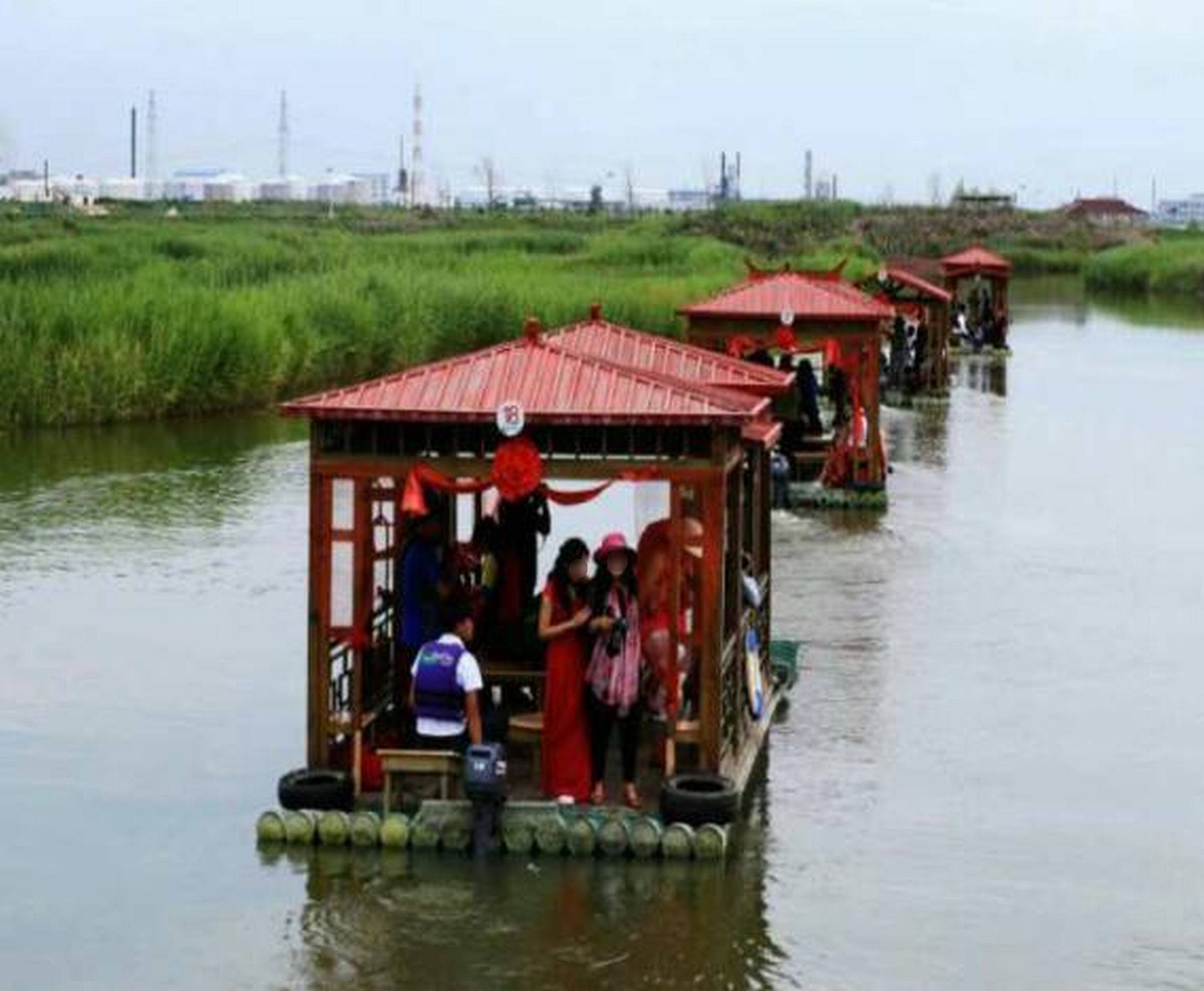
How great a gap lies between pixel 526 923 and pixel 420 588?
97.8 inches

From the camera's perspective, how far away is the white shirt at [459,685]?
38.0 feet

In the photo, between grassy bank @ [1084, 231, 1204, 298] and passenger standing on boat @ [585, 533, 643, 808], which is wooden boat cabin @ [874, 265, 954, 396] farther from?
grassy bank @ [1084, 231, 1204, 298]

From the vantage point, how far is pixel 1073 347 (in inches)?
2109

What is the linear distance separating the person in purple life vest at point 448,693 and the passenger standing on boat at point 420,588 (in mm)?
744

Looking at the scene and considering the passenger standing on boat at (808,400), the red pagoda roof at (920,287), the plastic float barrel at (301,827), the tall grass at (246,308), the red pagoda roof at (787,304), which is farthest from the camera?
the red pagoda roof at (920,287)

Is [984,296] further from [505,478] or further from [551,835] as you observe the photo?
[551,835]

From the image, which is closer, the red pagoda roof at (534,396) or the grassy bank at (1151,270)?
the red pagoda roof at (534,396)

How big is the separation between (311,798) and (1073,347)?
43859 mm

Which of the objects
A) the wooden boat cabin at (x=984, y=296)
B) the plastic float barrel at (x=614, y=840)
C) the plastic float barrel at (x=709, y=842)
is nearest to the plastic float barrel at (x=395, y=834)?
the plastic float barrel at (x=614, y=840)

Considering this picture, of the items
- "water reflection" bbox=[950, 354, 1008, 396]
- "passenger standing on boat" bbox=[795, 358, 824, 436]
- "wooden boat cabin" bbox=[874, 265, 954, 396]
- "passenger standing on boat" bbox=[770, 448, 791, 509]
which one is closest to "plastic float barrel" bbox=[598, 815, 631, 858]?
"passenger standing on boat" bbox=[770, 448, 791, 509]

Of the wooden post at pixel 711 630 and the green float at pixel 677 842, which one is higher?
the wooden post at pixel 711 630

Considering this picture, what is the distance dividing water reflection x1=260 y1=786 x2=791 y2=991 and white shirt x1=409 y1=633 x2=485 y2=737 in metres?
0.63

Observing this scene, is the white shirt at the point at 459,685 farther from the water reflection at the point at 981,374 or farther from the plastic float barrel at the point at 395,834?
the water reflection at the point at 981,374

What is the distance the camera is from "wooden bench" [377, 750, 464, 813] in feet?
37.7
